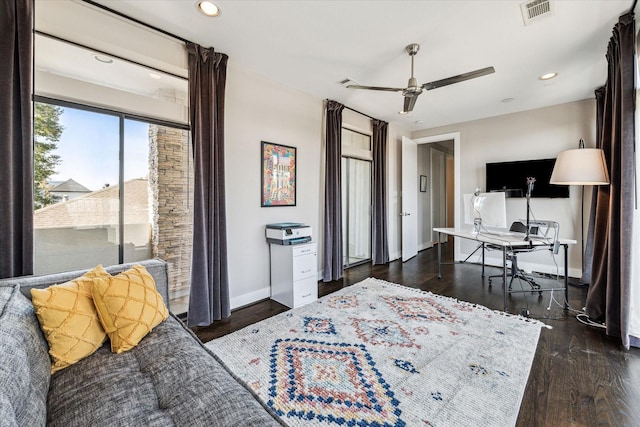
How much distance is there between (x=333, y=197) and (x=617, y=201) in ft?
9.57

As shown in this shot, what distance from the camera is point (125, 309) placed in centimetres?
142

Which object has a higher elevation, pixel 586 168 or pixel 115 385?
pixel 586 168

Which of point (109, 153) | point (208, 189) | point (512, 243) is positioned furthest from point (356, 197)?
point (109, 153)

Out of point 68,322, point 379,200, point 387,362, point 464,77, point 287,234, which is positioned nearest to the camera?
point 68,322

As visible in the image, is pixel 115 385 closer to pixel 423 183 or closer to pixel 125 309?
pixel 125 309

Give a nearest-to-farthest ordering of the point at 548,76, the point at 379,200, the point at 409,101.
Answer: the point at 409,101, the point at 548,76, the point at 379,200

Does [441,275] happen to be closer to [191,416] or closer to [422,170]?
[422,170]

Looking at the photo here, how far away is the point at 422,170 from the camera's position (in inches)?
255

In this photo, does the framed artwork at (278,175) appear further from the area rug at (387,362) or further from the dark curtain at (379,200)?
the dark curtain at (379,200)

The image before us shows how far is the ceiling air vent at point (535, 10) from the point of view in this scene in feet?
6.80

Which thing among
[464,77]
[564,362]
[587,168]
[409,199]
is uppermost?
[464,77]

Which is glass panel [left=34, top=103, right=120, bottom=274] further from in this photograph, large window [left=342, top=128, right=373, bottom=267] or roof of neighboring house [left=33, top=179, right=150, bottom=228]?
large window [left=342, top=128, right=373, bottom=267]

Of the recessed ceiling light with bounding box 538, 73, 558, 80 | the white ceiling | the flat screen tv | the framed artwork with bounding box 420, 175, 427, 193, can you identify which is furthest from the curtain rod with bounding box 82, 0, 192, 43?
the framed artwork with bounding box 420, 175, 427, 193

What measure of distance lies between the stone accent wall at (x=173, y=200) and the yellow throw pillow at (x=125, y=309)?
1213 mm
